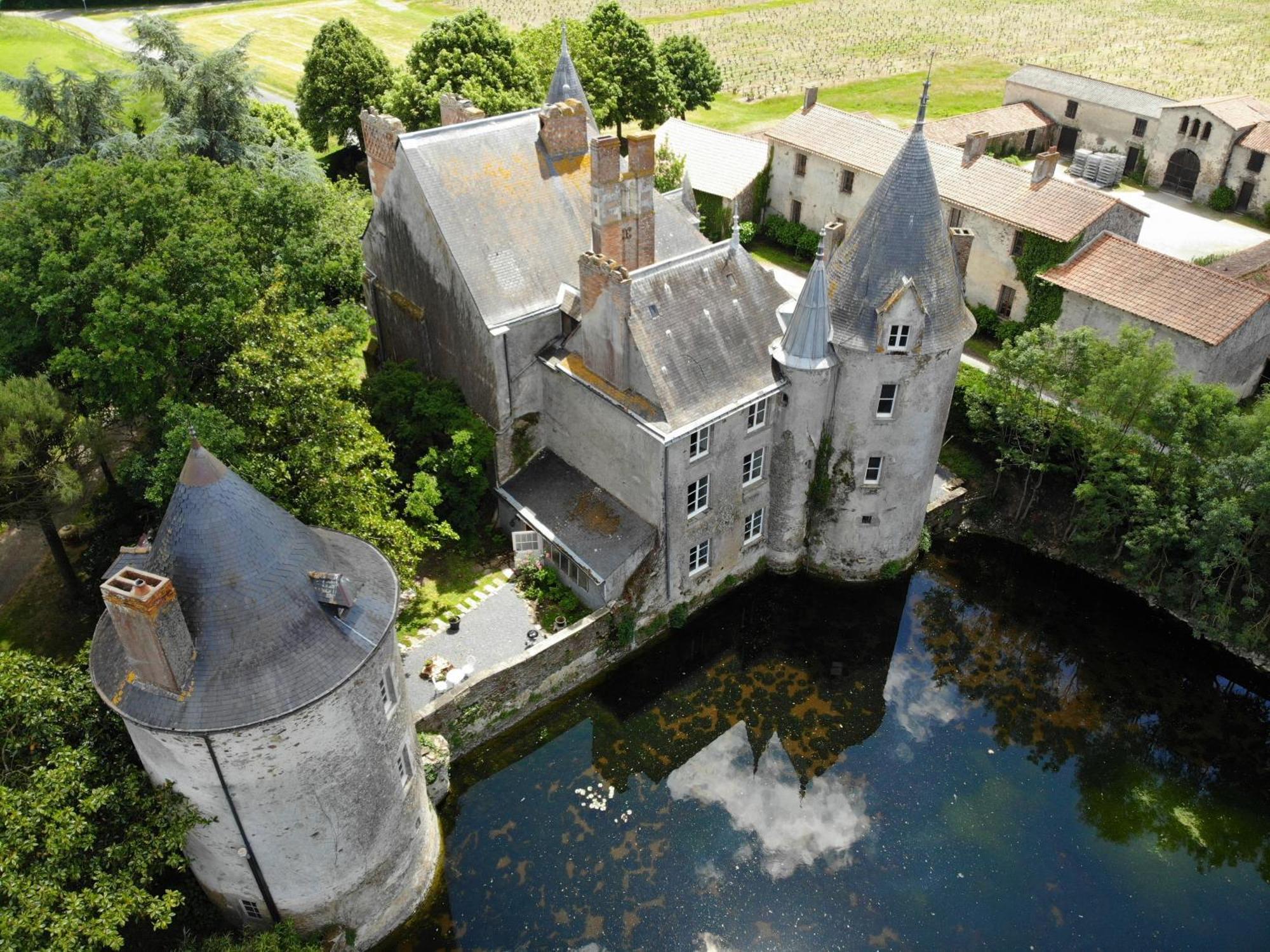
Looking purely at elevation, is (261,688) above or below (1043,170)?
below

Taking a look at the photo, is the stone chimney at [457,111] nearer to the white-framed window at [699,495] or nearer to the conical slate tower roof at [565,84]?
the conical slate tower roof at [565,84]

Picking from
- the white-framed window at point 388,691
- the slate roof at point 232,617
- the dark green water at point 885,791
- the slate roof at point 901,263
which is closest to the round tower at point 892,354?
the slate roof at point 901,263

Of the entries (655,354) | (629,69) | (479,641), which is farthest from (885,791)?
(629,69)

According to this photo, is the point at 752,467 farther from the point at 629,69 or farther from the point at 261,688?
the point at 629,69

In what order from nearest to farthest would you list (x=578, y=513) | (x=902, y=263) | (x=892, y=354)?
(x=902, y=263), (x=892, y=354), (x=578, y=513)

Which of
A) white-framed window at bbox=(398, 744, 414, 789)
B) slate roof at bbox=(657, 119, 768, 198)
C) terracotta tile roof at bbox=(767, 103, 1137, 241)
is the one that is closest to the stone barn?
terracotta tile roof at bbox=(767, 103, 1137, 241)
